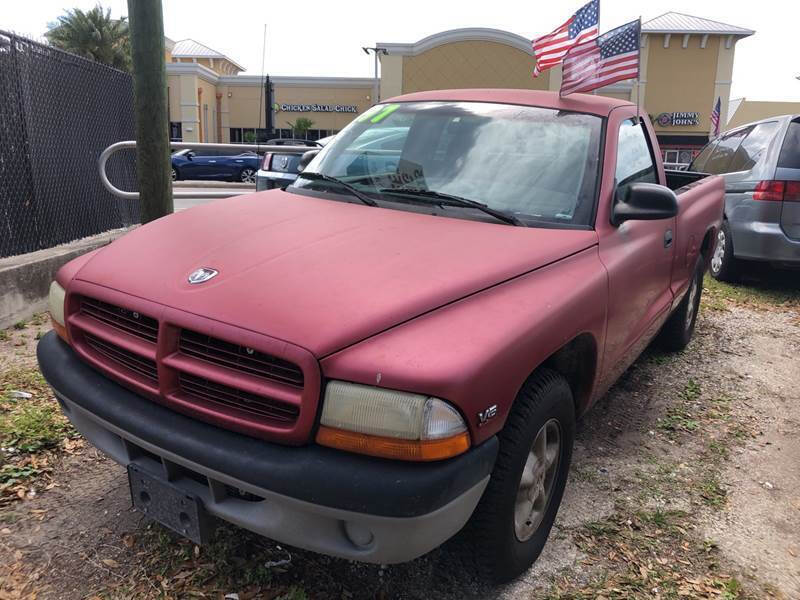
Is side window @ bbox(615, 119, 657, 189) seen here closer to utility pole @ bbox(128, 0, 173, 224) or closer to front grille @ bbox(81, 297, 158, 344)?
front grille @ bbox(81, 297, 158, 344)

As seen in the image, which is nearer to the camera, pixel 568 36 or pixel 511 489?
pixel 511 489

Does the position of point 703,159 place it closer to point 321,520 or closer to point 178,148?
point 178,148

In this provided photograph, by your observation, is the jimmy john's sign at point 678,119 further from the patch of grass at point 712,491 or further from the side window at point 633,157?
the patch of grass at point 712,491

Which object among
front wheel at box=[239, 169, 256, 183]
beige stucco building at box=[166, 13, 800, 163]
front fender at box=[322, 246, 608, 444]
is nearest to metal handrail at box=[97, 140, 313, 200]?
front fender at box=[322, 246, 608, 444]

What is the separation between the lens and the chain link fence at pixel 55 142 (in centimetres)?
517

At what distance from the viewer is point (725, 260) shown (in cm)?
714

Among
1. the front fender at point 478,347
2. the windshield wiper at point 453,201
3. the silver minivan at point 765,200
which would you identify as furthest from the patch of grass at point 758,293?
the front fender at point 478,347

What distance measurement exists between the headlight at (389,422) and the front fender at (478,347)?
0.03 meters

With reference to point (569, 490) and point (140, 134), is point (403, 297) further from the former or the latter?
point (140, 134)

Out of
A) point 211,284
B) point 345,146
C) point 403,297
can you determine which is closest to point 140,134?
point 345,146

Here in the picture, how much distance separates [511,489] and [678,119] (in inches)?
1670

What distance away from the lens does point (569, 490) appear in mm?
3094

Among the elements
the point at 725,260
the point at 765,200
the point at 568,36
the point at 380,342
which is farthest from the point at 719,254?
the point at 380,342

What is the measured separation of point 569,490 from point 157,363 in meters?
1.98
